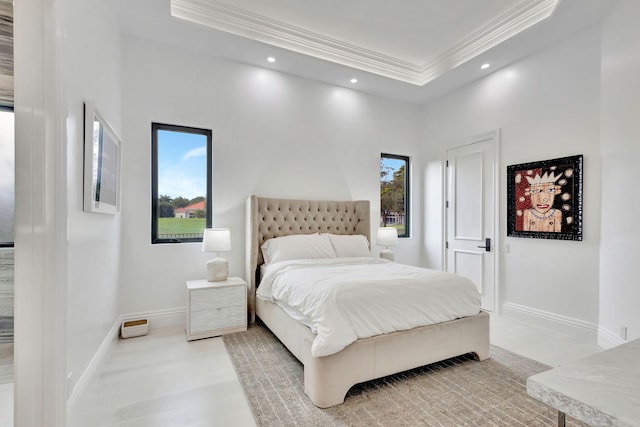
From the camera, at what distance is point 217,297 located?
3133mm

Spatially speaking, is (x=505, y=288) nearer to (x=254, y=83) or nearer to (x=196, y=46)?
(x=254, y=83)

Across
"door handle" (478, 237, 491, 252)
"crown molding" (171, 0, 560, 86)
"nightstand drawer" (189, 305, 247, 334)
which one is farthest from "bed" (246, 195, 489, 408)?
"crown molding" (171, 0, 560, 86)

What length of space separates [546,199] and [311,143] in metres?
2.94

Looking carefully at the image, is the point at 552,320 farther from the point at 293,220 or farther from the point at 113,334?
the point at 113,334

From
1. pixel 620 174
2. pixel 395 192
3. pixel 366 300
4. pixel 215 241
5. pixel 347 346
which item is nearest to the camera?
pixel 347 346

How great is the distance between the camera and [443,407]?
6.35ft

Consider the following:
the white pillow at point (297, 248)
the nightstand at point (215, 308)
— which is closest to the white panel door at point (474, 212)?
the white pillow at point (297, 248)

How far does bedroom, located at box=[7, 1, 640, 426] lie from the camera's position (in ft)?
7.34

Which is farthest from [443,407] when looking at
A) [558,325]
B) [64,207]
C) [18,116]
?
[18,116]

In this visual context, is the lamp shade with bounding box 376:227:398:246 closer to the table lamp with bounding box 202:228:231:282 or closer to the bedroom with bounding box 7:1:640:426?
the bedroom with bounding box 7:1:640:426

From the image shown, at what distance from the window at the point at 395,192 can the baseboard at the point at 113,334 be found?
320cm

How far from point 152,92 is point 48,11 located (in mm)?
2043

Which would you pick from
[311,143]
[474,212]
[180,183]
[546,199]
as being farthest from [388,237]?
[180,183]

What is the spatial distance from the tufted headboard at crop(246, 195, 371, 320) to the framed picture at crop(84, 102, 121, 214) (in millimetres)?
1366
